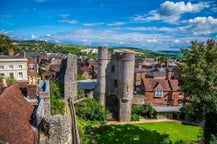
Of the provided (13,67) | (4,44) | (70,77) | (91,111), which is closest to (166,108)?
(91,111)

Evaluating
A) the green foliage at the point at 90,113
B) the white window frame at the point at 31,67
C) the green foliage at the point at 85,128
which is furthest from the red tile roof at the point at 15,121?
the white window frame at the point at 31,67

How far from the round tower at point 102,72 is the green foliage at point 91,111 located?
5.37ft

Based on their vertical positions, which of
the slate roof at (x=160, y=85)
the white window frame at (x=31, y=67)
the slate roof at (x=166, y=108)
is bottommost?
the slate roof at (x=166, y=108)

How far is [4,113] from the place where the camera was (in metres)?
11.8

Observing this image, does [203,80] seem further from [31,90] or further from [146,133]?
[31,90]

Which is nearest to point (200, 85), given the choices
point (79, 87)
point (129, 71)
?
point (129, 71)

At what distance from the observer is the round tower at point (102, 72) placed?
33.1m

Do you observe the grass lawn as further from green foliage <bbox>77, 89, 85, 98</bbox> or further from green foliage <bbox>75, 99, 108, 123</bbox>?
green foliage <bbox>77, 89, 85, 98</bbox>

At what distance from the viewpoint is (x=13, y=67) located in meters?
41.2

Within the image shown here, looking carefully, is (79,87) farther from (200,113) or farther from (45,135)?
(45,135)

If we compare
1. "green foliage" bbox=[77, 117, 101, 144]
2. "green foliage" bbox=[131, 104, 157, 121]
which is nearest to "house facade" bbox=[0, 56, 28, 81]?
"green foliage" bbox=[77, 117, 101, 144]

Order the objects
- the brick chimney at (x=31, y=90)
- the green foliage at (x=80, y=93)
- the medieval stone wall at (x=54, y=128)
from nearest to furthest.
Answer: the medieval stone wall at (x=54, y=128), the brick chimney at (x=31, y=90), the green foliage at (x=80, y=93)

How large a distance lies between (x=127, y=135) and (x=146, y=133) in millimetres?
3190

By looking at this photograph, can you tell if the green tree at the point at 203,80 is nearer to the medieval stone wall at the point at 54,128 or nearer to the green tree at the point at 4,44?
the medieval stone wall at the point at 54,128
